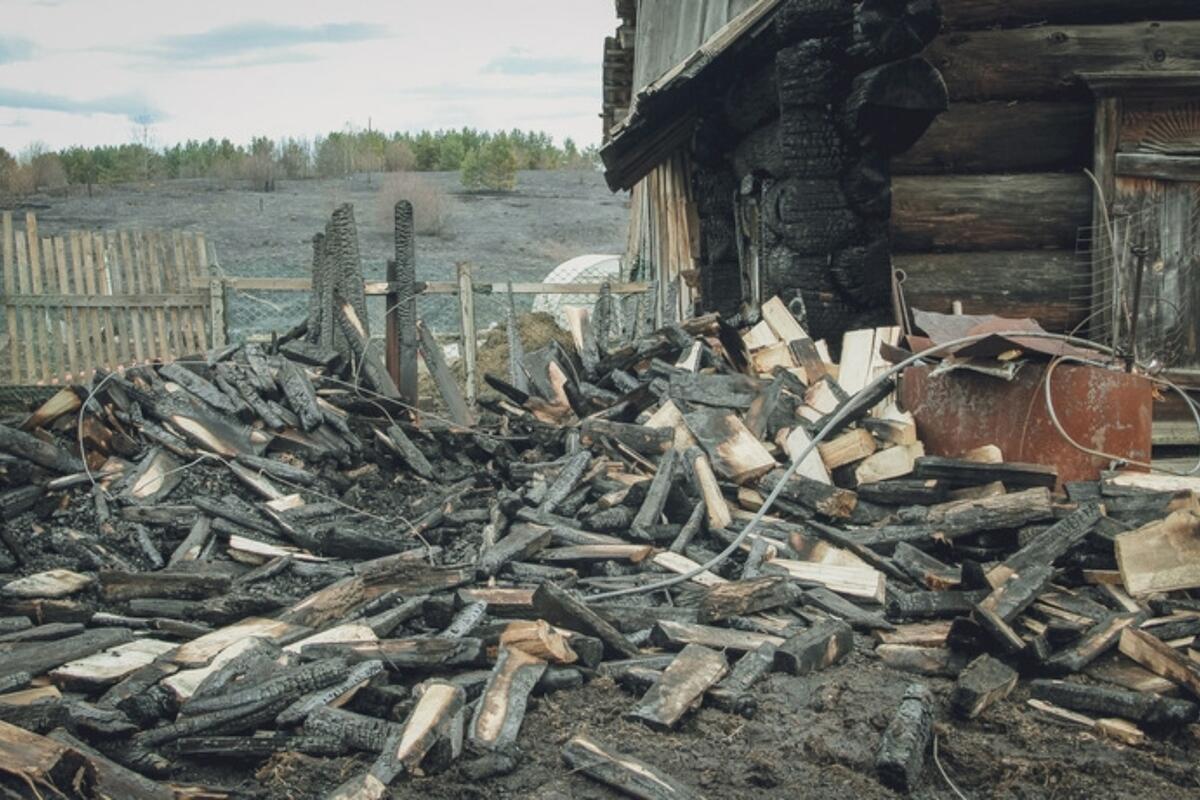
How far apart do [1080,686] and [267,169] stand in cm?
3648

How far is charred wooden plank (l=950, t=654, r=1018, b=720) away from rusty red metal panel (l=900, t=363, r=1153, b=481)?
226 cm

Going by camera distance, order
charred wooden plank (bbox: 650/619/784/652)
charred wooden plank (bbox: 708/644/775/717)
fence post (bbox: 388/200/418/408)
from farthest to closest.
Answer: fence post (bbox: 388/200/418/408), charred wooden plank (bbox: 650/619/784/652), charred wooden plank (bbox: 708/644/775/717)

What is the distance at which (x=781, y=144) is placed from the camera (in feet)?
26.0

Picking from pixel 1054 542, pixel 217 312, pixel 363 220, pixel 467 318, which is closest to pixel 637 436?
pixel 1054 542

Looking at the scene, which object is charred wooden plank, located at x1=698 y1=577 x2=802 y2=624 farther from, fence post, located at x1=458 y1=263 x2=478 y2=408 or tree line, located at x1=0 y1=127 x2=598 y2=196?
tree line, located at x1=0 y1=127 x2=598 y2=196

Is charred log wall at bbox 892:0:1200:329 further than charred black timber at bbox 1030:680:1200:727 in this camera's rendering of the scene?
Yes

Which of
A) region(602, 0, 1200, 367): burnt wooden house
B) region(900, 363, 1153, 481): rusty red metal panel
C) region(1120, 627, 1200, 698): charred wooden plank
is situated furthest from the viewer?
region(602, 0, 1200, 367): burnt wooden house

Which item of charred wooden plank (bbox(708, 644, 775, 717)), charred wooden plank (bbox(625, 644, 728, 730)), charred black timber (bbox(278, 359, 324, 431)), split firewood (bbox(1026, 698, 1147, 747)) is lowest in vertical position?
split firewood (bbox(1026, 698, 1147, 747))

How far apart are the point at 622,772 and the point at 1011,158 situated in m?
6.73

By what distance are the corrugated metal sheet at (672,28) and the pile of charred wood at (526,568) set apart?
9.23ft

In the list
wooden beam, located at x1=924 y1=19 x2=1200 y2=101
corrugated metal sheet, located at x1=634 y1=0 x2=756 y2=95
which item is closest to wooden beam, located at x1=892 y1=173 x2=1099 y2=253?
wooden beam, located at x1=924 y1=19 x2=1200 y2=101

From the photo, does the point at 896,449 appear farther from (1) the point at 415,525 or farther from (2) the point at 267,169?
(2) the point at 267,169

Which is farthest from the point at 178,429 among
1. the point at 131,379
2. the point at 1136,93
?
the point at 1136,93

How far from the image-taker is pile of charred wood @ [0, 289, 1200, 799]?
3654 millimetres
